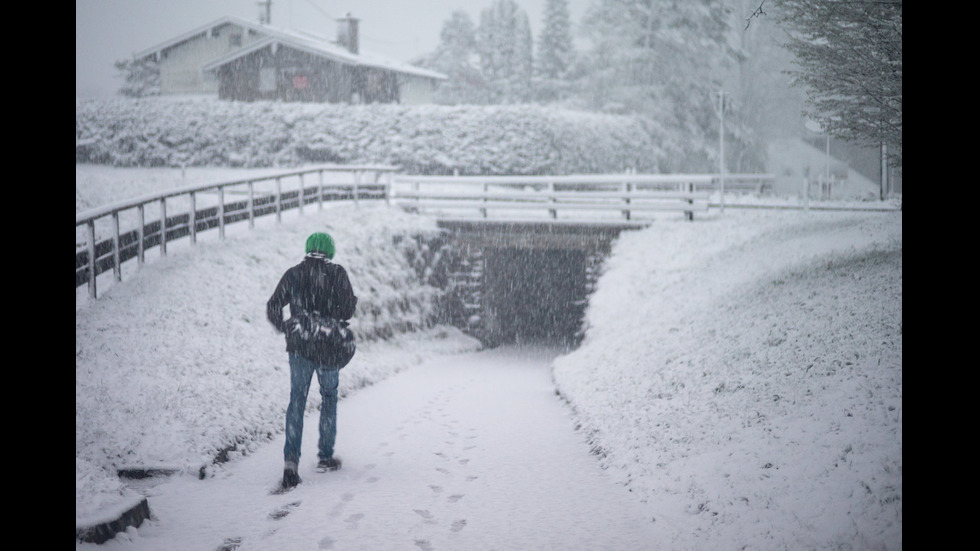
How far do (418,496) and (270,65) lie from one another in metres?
32.9

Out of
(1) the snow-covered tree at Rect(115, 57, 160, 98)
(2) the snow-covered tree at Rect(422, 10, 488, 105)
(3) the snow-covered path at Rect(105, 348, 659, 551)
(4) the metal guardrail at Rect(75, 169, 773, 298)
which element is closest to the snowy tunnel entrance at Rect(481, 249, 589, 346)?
(4) the metal guardrail at Rect(75, 169, 773, 298)

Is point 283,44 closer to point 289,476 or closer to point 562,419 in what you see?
point 562,419

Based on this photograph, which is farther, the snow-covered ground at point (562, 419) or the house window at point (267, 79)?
the house window at point (267, 79)

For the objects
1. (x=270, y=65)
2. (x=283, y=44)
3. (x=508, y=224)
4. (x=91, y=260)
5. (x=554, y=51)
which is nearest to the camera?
(x=91, y=260)

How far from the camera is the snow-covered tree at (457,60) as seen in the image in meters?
49.9

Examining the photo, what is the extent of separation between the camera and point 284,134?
31375 millimetres

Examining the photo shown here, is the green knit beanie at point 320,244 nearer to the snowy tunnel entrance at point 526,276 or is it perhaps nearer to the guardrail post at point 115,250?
the guardrail post at point 115,250

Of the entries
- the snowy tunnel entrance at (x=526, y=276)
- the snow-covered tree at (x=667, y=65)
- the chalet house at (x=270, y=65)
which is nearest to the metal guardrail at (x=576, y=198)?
the snowy tunnel entrance at (x=526, y=276)

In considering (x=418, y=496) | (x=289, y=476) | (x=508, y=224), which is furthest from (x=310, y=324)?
(x=508, y=224)

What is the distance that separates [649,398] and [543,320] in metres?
14.8

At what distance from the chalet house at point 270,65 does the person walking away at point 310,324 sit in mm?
30779

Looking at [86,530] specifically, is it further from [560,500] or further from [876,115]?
[876,115]

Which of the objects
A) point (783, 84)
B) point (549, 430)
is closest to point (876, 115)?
point (549, 430)

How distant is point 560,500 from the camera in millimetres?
6297
